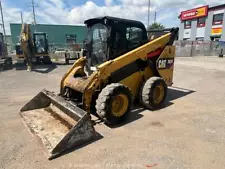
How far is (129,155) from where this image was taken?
310 cm

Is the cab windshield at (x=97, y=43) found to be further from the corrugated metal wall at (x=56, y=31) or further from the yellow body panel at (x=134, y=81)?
the corrugated metal wall at (x=56, y=31)

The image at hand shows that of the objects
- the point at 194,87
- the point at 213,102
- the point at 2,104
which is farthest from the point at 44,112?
the point at 194,87

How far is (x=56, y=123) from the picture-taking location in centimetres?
402

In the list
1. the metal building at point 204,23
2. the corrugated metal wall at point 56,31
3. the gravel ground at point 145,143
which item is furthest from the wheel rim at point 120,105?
the corrugated metal wall at point 56,31

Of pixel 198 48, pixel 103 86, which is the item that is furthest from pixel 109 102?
pixel 198 48

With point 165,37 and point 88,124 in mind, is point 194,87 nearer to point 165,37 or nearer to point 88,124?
point 165,37

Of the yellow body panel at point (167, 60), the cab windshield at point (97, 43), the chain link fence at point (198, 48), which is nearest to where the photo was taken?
the cab windshield at point (97, 43)

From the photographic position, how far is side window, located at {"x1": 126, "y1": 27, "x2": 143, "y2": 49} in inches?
200

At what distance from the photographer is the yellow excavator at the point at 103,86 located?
358 centimetres

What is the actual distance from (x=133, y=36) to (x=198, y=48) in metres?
23.9

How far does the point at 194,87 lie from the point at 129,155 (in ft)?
19.4

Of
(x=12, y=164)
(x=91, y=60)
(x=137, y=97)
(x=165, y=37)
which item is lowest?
(x=12, y=164)

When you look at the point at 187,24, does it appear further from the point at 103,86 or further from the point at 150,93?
the point at 103,86

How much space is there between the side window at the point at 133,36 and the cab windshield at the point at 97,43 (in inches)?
26.8
